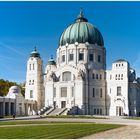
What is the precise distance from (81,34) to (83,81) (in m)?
16.0

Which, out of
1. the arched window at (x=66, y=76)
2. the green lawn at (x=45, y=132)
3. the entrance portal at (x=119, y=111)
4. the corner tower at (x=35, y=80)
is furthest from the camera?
the corner tower at (x=35, y=80)

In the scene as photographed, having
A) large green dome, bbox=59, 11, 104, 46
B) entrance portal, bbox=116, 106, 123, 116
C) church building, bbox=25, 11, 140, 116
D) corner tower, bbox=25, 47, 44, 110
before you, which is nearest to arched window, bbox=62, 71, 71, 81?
church building, bbox=25, 11, 140, 116

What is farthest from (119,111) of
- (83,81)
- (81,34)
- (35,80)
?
(35,80)

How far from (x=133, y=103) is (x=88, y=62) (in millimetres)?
17403

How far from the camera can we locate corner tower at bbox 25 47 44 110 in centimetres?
10838

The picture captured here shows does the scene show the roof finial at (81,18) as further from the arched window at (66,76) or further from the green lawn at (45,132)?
the green lawn at (45,132)

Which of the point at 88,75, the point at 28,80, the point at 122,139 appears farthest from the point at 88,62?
the point at 122,139

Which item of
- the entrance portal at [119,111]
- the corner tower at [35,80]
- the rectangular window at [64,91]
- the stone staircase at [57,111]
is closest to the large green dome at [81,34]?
the corner tower at [35,80]

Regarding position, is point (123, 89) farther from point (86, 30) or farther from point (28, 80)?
point (28, 80)

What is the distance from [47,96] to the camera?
102 metres

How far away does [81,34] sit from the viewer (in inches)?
4171

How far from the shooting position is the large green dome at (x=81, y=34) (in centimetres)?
10575

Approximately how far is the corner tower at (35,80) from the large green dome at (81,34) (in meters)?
9.58

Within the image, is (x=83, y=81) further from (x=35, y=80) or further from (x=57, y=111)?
(x=35, y=80)
